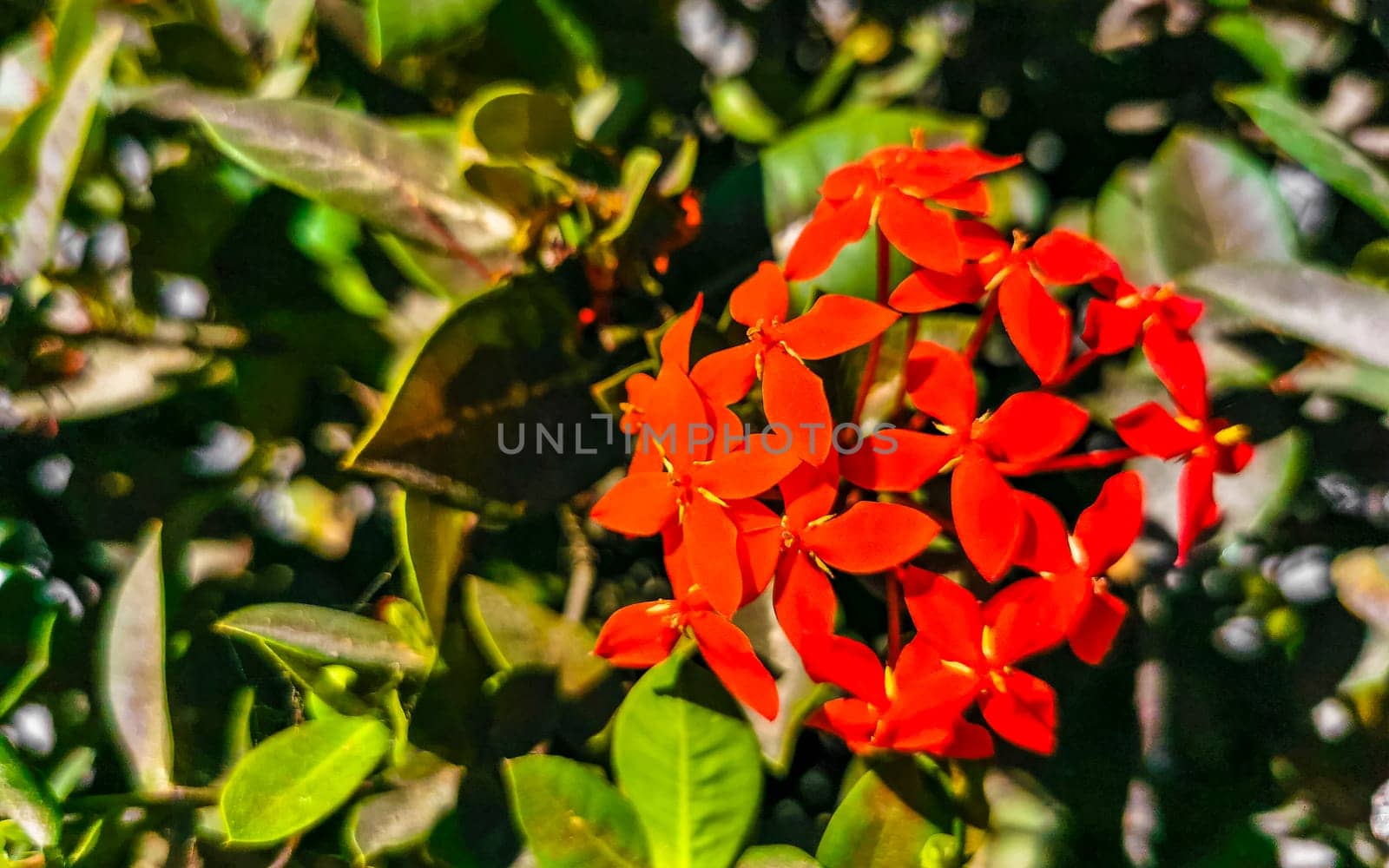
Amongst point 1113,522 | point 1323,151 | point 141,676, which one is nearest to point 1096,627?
point 1113,522

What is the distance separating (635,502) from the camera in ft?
1.29

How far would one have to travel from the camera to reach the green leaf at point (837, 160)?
0.53 meters

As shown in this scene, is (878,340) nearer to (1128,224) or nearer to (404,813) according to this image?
(1128,224)

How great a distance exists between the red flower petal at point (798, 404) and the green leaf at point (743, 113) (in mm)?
237

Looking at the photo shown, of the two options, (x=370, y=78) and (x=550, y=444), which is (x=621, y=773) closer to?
(x=550, y=444)

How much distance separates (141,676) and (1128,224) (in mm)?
635

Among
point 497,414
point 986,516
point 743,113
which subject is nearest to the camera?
point 986,516

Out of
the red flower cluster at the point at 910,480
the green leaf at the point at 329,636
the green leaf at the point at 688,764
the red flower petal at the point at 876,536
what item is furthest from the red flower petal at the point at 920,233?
the green leaf at the point at 329,636

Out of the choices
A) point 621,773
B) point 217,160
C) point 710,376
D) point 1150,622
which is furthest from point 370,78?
point 1150,622

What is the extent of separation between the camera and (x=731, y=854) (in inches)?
16.6

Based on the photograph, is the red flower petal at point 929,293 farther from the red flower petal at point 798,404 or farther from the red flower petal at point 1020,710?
the red flower petal at point 1020,710

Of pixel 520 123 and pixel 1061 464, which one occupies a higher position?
pixel 520 123

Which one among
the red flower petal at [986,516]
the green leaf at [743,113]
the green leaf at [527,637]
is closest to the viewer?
the red flower petal at [986,516]

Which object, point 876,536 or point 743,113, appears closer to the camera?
point 876,536
